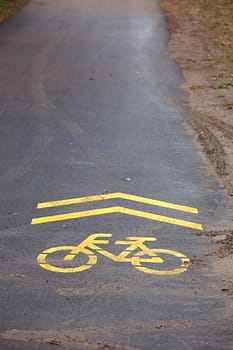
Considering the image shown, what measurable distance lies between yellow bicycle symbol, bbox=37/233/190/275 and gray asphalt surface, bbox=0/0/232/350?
0.30 feet

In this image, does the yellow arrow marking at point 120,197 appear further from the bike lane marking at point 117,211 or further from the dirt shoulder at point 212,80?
the dirt shoulder at point 212,80

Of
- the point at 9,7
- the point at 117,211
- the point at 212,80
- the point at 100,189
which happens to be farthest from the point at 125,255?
the point at 9,7

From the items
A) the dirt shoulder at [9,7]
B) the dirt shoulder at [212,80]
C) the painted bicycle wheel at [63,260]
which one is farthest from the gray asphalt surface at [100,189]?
the dirt shoulder at [9,7]

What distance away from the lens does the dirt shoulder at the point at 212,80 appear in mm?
8594

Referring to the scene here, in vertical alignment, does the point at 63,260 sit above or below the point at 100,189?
above

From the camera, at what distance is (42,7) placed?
31.6 meters

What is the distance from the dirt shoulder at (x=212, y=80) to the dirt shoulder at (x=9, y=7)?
5.20m

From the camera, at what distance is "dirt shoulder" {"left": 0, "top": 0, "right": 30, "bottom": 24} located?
94.4 ft

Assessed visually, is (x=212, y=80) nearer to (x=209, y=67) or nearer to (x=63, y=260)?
(x=209, y=67)

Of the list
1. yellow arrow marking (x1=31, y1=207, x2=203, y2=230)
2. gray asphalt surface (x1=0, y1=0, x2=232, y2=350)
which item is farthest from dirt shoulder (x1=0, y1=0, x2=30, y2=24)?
yellow arrow marking (x1=31, y1=207, x2=203, y2=230)

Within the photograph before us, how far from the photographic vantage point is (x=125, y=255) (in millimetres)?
7922

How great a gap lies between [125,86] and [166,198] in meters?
7.06

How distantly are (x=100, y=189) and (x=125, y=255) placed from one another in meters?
2.19

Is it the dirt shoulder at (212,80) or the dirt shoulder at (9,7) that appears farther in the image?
the dirt shoulder at (9,7)
